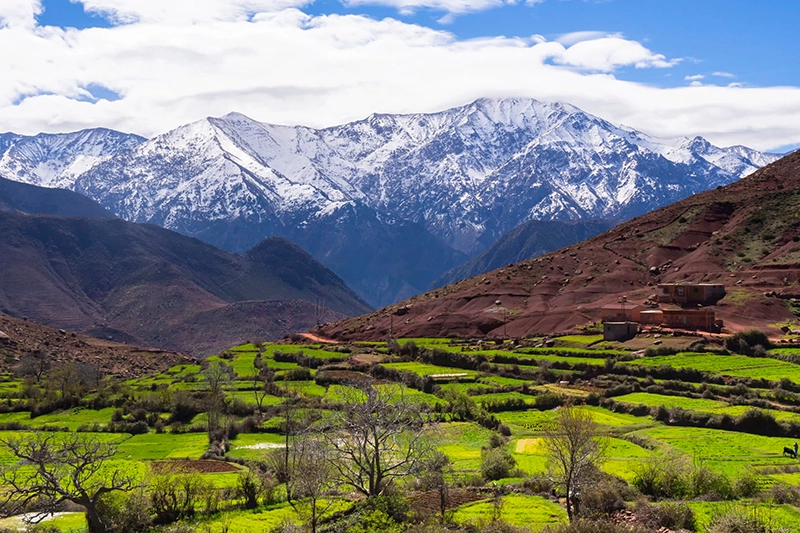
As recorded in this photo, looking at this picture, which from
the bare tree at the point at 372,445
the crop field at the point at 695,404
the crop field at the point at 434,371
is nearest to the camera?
the bare tree at the point at 372,445

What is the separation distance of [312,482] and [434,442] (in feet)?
36.0

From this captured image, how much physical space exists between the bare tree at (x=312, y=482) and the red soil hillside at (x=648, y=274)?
71.4m

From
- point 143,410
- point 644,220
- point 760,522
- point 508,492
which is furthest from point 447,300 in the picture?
point 760,522

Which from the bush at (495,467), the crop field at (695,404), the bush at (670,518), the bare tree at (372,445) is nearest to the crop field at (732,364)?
the crop field at (695,404)

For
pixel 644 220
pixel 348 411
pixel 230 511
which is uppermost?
pixel 644 220

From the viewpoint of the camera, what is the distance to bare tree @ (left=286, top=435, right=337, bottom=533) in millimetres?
41897

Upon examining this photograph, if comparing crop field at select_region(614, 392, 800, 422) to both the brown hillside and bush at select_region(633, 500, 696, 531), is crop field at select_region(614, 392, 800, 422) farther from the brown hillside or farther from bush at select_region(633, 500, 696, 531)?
the brown hillside

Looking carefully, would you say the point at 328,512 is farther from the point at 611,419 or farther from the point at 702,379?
the point at 702,379

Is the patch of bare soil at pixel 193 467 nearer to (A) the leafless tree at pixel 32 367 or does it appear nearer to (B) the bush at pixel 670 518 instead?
(B) the bush at pixel 670 518

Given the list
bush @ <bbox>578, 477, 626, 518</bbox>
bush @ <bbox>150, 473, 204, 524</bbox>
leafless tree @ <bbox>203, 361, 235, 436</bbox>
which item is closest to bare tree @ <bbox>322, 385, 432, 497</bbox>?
bush @ <bbox>150, 473, 204, 524</bbox>

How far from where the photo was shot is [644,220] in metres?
169

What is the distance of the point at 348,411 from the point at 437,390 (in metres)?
38.4

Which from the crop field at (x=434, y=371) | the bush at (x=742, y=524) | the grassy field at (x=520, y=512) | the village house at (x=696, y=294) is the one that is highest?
the village house at (x=696, y=294)

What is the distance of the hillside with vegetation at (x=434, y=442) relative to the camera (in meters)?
41.6
